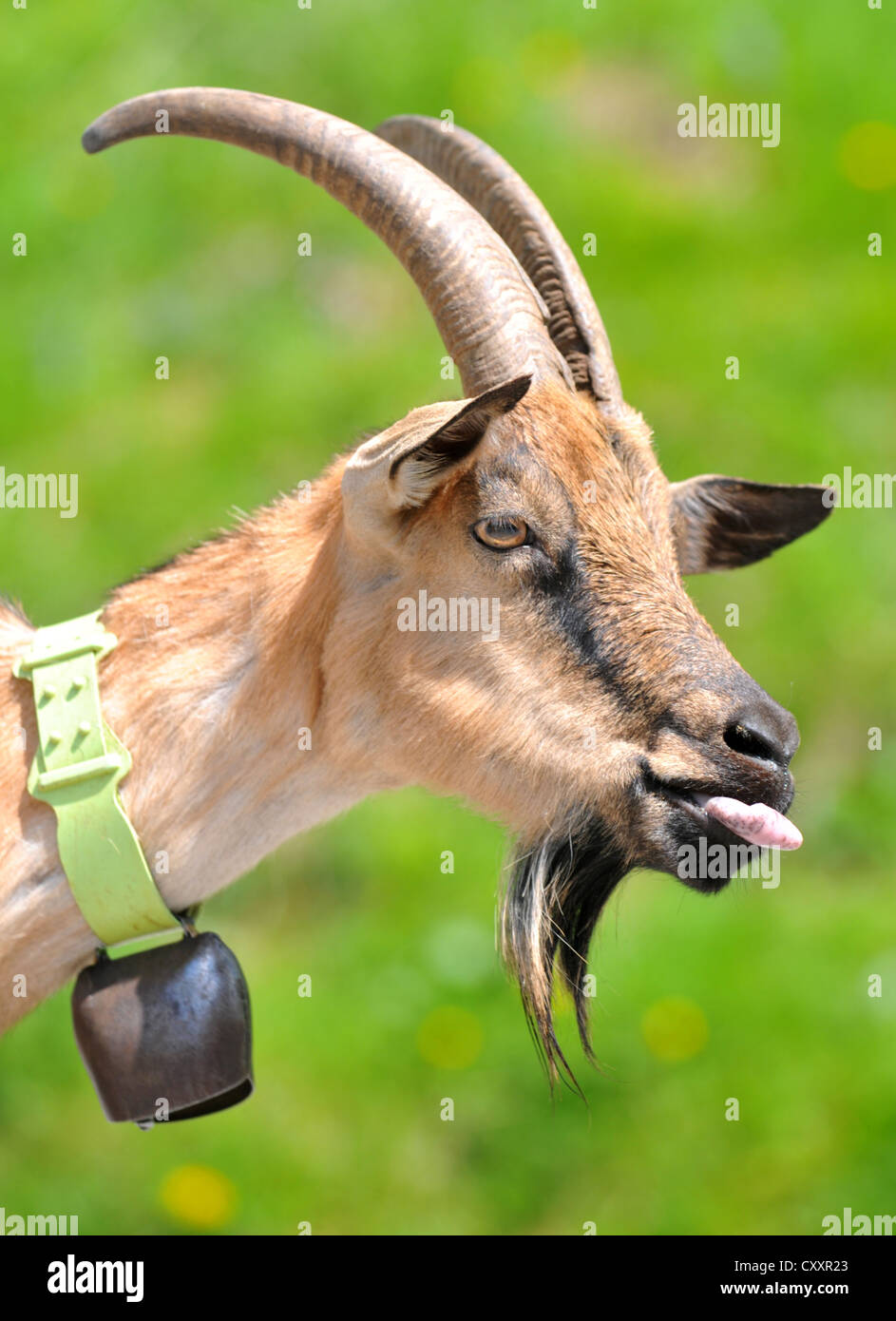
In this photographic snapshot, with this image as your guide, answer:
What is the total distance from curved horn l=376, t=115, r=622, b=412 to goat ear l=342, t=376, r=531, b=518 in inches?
29.3

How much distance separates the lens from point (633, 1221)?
27.6 ft

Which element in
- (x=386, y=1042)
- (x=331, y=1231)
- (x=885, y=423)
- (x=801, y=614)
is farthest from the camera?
(x=885, y=423)

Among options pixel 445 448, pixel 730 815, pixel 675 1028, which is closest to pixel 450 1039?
pixel 675 1028

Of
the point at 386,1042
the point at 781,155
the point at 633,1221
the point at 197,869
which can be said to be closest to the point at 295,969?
the point at 386,1042

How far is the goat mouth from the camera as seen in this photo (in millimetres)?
4227

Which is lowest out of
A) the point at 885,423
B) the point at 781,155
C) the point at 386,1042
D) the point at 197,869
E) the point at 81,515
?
the point at 386,1042

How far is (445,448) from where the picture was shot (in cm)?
426

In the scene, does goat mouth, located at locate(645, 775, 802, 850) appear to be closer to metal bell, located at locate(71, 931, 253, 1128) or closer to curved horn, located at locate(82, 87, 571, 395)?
curved horn, located at locate(82, 87, 571, 395)

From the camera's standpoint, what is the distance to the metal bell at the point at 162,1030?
4.64 meters

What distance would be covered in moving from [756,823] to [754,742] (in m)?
0.23

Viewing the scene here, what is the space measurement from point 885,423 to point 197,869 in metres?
8.15

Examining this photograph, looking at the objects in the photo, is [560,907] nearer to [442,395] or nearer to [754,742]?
[754,742]
